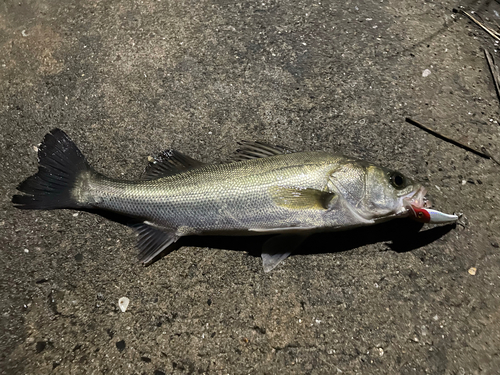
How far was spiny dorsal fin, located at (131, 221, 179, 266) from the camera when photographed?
8.30 ft

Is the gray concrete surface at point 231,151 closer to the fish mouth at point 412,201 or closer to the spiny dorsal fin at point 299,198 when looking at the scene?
the fish mouth at point 412,201

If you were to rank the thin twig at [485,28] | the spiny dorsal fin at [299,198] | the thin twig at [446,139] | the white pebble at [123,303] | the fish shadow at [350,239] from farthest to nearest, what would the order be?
the thin twig at [485,28], the thin twig at [446,139], the fish shadow at [350,239], the white pebble at [123,303], the spiny dorsal fin at [299,198]

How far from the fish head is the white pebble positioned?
2031 millimetres

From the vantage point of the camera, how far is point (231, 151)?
9.67 ft

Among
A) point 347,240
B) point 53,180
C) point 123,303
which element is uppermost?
point 53,180

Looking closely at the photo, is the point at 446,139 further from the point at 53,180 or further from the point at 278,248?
the point at 53,180

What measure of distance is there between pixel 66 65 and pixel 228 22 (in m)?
1.77

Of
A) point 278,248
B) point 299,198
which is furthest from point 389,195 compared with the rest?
point 278,248

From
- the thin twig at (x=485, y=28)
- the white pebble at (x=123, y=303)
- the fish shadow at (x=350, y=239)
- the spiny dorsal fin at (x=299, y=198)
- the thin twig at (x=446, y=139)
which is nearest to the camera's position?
the spiny dorsal fin at (x=299, y=198)

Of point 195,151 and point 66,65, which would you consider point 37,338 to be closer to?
point 195,151

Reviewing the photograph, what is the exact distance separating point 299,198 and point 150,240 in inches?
49.8

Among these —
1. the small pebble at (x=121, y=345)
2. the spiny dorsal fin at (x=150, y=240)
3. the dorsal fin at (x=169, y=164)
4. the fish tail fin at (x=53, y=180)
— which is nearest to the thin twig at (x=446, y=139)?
the dorsal fin at (x=169, y=164)

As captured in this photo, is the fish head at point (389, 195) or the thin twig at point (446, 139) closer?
the fish head at point (389, 195)

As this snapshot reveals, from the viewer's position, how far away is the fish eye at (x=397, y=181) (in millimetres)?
2387
